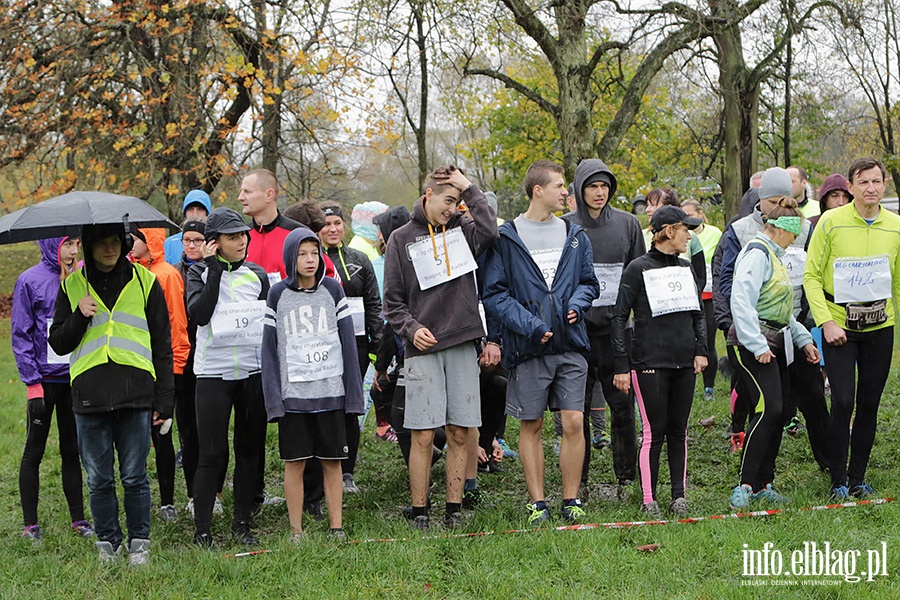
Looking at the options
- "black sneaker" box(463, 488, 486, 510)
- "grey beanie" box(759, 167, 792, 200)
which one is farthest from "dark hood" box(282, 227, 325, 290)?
"grey beanie" box(759, 167, 792, 200)

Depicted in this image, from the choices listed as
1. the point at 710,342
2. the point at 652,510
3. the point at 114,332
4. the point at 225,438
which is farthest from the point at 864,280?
the point at 114,332

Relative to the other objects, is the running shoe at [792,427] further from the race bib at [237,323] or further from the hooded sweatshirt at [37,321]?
the hooded sweatshirt at [37,321]

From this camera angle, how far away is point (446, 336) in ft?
18.9

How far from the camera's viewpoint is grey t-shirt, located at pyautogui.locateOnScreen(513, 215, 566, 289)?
19.2 ft

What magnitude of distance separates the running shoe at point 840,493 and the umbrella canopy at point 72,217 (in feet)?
14.5

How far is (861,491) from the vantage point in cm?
610

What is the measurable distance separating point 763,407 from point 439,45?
9.33 meters

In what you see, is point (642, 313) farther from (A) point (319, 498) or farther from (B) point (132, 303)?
(B) point (132, 303)

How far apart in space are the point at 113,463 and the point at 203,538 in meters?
0.77

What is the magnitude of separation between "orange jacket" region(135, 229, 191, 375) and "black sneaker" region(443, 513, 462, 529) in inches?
84.5

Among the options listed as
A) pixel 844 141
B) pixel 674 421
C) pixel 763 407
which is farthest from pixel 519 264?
pixel 844 141

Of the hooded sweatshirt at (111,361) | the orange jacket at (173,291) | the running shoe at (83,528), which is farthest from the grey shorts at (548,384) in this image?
the running shoe at (83,528)

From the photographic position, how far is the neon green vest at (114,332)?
5.15 m

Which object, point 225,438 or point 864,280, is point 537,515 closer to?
point 225,438
